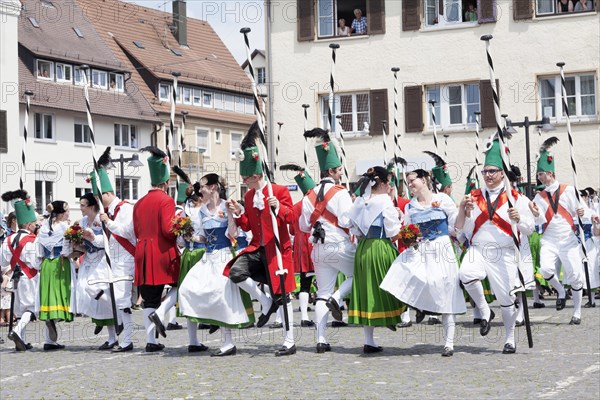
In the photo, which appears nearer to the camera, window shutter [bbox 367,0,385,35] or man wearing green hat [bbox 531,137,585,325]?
man wearing green hat [bbox 531,137,585,325]

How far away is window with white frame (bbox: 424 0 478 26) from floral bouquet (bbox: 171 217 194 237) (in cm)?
2365

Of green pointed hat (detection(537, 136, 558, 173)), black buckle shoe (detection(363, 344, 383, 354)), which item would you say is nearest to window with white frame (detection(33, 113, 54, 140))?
green pointed hat (detection(537, 136, 558, 173))

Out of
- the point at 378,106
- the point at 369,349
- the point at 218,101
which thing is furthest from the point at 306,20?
the point at 218,101

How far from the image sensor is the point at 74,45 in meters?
55.6

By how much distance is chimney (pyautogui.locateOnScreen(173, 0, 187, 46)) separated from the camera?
67.5m

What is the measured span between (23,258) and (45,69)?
38.5 meters

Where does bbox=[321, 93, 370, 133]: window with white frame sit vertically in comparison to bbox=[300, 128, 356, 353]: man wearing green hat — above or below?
above

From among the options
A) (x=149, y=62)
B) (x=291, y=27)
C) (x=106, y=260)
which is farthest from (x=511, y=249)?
(x=149, y=62)

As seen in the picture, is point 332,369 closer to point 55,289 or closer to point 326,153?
point 326,153

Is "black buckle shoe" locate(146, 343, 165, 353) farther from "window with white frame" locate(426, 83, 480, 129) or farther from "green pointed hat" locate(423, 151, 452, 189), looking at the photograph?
"window with white frame" locate(426, 83, 480, 129)

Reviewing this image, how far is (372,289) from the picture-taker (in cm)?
1211

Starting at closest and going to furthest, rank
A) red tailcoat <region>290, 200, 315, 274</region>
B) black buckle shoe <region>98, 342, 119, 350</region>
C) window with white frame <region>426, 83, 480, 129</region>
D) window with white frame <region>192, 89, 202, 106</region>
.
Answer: black buckle shoe <region>98, 342, 119, 350</region>
red tailcoat <region>290, 200, 315, 274</region>
window with white frame <region>426, 83, 480, 129</region>
window with white frame <region>192, 89, 202, 106</region>

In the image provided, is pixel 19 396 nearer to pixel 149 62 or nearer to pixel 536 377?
pixel 536 377

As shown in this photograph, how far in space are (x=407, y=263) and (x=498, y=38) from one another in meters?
23.6
